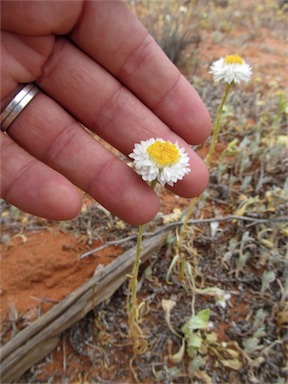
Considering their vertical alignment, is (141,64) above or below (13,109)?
above

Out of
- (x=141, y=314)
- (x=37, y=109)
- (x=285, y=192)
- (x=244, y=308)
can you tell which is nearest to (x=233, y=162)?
(x=285, y=192)

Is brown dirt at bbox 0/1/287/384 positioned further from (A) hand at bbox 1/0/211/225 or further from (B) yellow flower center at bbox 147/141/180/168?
(B) yellow flower center at bbox 147/141/180/168

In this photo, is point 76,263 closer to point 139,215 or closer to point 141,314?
point 141,314

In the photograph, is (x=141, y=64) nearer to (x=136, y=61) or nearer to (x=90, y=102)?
(x=136, y=61)

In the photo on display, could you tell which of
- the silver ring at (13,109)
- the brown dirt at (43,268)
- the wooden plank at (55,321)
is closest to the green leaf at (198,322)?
the wooden plank at (55,321)

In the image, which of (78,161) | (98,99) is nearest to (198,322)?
(78,161)
